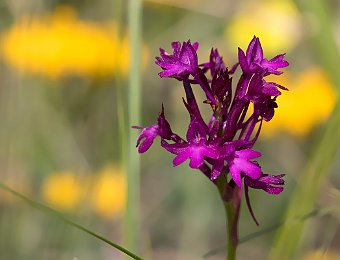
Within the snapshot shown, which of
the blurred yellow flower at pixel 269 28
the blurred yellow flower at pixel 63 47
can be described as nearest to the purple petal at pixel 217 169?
the blurred yellow flower at pixel 63 47

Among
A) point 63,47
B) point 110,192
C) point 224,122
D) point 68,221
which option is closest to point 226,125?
point 224,122

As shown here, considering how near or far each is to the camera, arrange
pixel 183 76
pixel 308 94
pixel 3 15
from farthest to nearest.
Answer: pixel 308 94
pixel 3 15
pixel 183 76

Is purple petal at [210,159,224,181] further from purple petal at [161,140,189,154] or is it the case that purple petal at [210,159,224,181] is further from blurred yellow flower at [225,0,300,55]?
blurred yellow flower at [225,0,300,55]

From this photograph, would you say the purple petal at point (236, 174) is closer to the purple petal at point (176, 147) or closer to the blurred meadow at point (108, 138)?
the purple petal at point (176, 147)

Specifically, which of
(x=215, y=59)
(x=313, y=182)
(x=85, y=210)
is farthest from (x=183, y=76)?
(x=85, y=210)

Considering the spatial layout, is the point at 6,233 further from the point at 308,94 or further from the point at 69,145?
the point at 308,94

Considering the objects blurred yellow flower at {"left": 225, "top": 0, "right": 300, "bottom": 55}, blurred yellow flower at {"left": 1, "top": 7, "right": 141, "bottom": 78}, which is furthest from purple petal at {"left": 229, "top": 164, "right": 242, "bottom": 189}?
blurred yellow flower at {"left": 225, "top": 0, "right": 300, "bottom": 55}

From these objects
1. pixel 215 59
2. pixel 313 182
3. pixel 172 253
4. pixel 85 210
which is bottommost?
pixel 172 253

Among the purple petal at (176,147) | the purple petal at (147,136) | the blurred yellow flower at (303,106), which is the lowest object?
the purple petal at (176,147)
